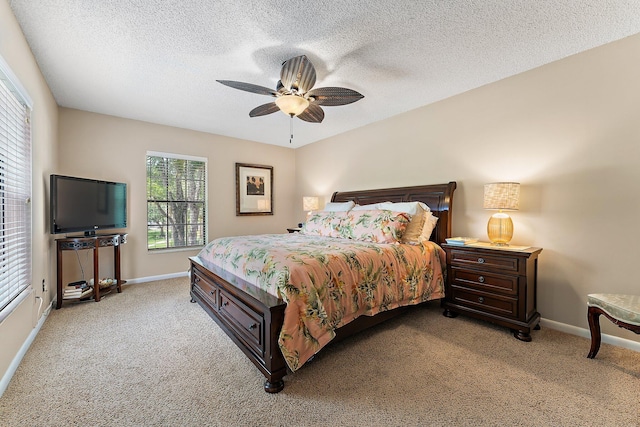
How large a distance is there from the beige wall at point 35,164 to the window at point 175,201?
4.07ft

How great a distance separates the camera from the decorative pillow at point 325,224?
3.45 m

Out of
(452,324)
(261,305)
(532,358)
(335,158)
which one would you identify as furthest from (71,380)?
(335,158)

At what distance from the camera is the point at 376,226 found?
3.01m

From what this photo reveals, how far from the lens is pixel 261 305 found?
1.86 m

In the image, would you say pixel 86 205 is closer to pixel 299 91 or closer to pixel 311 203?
pixel 299 91

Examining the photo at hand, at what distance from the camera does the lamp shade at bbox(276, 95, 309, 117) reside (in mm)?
2564

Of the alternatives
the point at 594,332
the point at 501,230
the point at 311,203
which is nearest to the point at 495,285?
the point at 501,230

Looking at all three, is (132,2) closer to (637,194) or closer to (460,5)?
(460,5)

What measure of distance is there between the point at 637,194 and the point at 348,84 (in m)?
2.71

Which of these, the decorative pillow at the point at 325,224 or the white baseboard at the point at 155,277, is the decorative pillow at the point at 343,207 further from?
Answer: the white baseboard at the point at 155,277

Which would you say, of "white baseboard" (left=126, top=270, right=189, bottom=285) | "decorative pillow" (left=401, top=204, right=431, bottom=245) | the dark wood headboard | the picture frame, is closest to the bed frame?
the dark wood headboard

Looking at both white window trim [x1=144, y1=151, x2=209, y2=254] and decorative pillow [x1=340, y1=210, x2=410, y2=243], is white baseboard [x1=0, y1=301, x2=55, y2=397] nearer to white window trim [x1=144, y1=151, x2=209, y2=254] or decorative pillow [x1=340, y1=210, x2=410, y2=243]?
white window trim [x1=144, y1=151, x2=209, y2=254]

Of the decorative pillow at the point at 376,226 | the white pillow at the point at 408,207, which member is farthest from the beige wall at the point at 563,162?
the decorative pillow at the point at 376,226

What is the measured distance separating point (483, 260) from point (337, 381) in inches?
71.1
